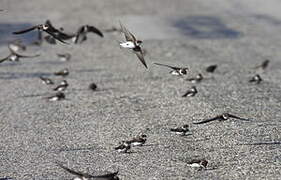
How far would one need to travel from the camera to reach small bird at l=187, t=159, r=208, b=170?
8.02 meters

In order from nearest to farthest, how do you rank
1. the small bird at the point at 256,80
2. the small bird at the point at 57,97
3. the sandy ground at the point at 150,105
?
the sandy ground at the point at 150,105
the small bird at the point at 57,97
the small bird at the point at 256,80

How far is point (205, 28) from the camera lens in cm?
2020

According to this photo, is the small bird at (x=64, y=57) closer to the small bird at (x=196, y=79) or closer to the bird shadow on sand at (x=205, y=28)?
the small bird at (x=196, y=79)

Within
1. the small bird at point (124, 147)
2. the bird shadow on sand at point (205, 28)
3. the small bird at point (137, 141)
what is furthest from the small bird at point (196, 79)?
the bird shadow on sand at point (205, 28)

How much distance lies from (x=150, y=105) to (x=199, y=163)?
339 cm

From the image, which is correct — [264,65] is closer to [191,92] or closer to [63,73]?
[191,92]

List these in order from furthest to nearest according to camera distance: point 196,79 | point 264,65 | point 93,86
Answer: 1. point 264,65
2. point 196,79
3. point 93,86

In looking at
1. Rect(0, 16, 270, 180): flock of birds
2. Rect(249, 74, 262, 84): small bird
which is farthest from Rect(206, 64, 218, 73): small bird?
Rect(249, 74, 262, 84): small bird

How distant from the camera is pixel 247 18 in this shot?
22141mm

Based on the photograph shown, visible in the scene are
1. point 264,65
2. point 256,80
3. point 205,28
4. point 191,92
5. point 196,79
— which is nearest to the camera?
point 191,92

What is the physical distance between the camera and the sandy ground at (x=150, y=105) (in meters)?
8.35

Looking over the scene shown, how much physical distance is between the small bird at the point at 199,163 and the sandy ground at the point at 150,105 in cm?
7

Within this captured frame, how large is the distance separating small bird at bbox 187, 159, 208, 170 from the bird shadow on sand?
1106 cm

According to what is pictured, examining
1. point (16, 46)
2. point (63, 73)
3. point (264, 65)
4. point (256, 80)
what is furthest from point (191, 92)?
point (16, 46)
